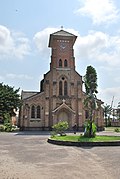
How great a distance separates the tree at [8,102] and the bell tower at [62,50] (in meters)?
8.90

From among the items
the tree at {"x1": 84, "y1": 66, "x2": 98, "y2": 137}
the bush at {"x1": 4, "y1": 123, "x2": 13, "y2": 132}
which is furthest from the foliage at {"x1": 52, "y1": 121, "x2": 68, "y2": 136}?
the bush at {"x1": 4, "y1": 123, "x2": 13, "y2": 132}

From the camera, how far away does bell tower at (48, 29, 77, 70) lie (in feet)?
143

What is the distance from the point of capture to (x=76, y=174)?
795cm

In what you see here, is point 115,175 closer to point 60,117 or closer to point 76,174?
point 76,174

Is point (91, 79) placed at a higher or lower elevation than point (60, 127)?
higher

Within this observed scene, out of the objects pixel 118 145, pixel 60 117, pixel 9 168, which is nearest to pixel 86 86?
pixel 118 145

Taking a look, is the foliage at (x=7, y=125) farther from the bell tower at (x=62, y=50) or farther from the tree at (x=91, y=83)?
the tree at (x=91, y=83)

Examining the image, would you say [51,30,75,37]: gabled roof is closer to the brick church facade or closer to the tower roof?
the tower roof

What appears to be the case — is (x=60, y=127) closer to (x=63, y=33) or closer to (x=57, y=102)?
(x=57, y=102)

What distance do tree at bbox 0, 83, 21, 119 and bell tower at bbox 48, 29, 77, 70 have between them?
890cm

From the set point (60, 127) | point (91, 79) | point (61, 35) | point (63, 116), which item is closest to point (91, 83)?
point (91, 79)

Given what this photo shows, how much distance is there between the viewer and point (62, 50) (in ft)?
146

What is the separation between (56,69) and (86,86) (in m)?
20.8

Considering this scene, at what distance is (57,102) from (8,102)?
8711 millimetres
